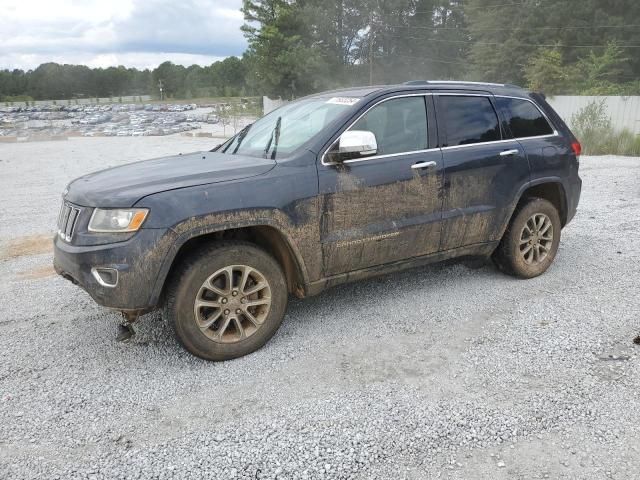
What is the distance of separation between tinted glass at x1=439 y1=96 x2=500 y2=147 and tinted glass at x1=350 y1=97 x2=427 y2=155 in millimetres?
248

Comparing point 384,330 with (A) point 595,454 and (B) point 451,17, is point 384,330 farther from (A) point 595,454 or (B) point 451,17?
(B) point 451,17

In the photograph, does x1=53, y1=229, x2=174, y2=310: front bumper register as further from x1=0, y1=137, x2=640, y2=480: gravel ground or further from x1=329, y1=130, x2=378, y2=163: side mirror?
x1=329, y1=130, x2=378, y2=163: side mirror

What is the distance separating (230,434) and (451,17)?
202 feet

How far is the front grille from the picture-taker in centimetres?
335

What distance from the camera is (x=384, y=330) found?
12.9ft

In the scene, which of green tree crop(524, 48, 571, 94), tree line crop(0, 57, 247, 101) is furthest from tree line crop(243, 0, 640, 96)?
tree line crop(0, 57, 247, 101)

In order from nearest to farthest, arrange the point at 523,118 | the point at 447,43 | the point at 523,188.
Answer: the point at 523,188
the point at 523,118
the point at 447,43

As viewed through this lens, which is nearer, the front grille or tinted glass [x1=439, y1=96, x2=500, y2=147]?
the front grille

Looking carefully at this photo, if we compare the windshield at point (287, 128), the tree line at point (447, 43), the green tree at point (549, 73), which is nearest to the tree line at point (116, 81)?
the tree line at point (447, 43)

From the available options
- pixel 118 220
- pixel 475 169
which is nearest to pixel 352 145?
pixel 475 169

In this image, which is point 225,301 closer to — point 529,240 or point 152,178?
point 152,178

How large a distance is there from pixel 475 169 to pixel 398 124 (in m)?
0.80

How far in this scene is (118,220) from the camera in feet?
10.3

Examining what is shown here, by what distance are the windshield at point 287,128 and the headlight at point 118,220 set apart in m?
1.14
